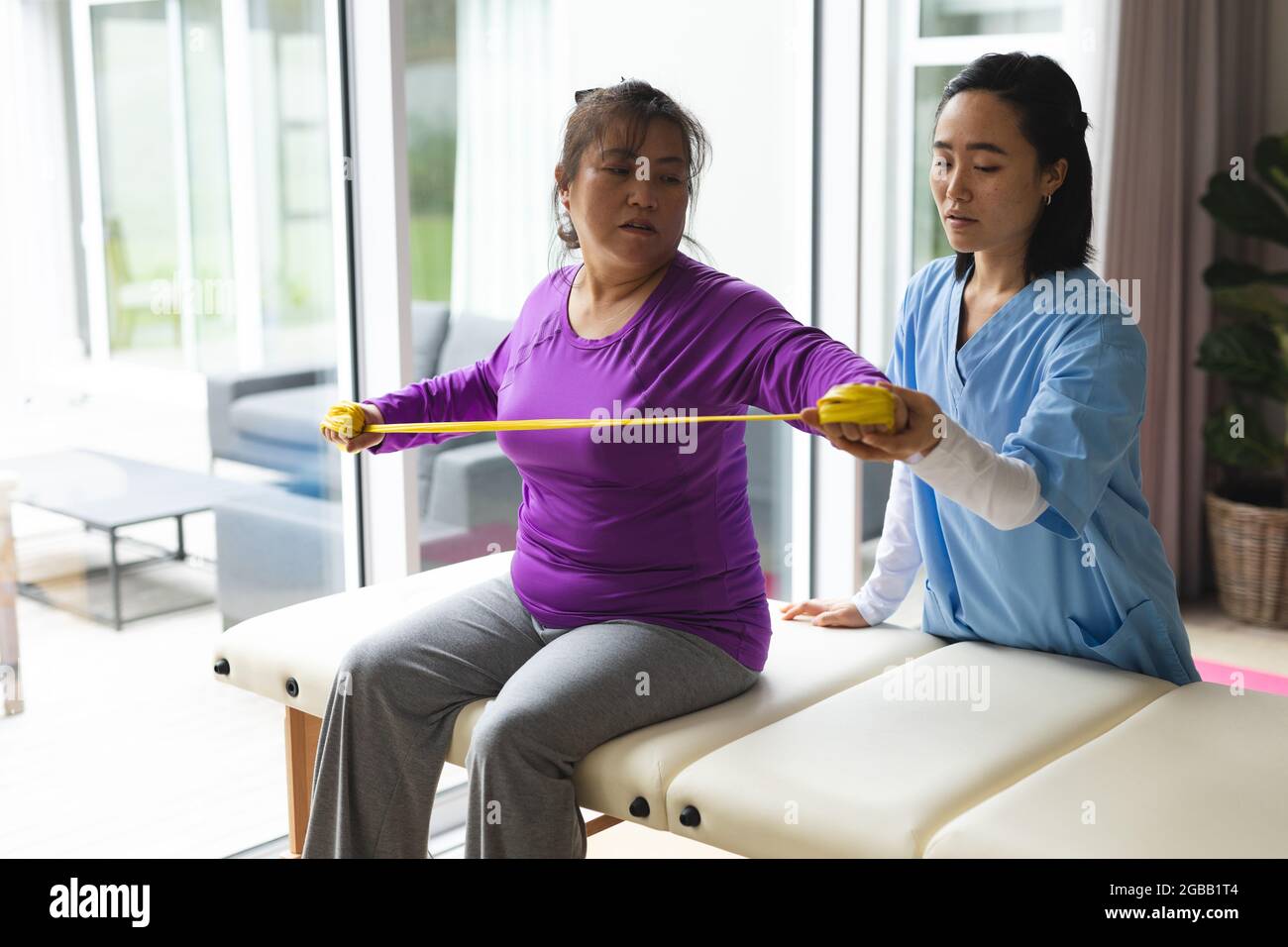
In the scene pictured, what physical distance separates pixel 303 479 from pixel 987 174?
142cm

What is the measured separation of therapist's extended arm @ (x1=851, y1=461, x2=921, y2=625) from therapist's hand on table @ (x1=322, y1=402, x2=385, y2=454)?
2.58 feet

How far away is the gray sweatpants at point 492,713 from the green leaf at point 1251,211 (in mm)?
2564

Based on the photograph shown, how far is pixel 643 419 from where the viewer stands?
1729 mm

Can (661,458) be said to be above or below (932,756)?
above

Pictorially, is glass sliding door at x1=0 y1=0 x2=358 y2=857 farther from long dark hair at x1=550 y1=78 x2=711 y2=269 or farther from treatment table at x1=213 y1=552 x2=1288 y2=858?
long dark hair at x1=550 y1=78 x2=711 y2=269

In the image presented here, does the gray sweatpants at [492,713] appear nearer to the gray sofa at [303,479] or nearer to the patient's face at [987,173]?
the patient's face at [987,173]

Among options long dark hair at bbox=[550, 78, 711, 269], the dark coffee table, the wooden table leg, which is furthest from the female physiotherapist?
the dark coffee table

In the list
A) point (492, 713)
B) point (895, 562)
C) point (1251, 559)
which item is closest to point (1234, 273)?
point (1251, 559)

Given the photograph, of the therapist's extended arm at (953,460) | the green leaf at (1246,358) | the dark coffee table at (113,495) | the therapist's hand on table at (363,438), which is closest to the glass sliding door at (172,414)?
the dark coffee table at (113,495)

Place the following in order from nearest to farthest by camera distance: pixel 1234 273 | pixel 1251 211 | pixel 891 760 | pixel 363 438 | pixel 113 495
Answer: pixel 891 760
pixel 363 438
pixel 113 495
pixel 1251 211
pixel 1234 273

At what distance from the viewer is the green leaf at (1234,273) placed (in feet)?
12.6

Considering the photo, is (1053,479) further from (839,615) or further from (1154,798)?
(839,615)

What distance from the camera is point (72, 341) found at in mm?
2240

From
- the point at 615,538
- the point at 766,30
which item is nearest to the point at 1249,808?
the point at 615,538
